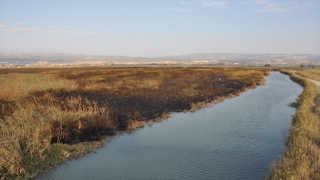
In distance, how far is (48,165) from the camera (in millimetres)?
9438

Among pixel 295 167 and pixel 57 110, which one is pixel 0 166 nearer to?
pixel 57 110

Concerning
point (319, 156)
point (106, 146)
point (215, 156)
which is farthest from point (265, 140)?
point (106, 146)

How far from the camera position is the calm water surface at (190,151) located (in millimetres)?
9047

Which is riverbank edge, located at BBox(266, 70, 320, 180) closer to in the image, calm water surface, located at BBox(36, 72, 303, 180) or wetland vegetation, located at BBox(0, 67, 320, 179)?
wetland vegetation, located at BBox(0, 67, 320, 179)

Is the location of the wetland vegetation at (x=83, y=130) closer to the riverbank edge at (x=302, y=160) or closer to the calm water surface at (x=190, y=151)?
the riverbank edge at (x=302, y=160)

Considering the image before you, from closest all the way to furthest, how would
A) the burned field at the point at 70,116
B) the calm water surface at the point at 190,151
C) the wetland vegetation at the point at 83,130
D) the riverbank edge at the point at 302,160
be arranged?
the riverbank edge at the point at 302,160
the wetland vegetation at the point at 83,130
the calm water surface at the point at 190,151
the burned field at the point at 70,116

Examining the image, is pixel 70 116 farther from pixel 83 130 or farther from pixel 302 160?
pixel 302 160

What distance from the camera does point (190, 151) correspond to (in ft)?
36.5

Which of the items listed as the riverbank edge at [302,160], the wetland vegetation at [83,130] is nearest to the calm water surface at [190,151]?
the wetland vegetation at [83,130]

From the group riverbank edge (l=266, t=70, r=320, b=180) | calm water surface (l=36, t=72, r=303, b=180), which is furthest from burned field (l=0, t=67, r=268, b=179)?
riverbank edge (l=266, t=70, r=320, b=180)

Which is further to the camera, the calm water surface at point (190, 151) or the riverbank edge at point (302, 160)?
the calm water surface at point (190, 151)

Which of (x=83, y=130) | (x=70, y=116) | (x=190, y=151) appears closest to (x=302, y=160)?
(x=190, y=151)

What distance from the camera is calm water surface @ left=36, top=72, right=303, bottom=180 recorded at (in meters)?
9.05

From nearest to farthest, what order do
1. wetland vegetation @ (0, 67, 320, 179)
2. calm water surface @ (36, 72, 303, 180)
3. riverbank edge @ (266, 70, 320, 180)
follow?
riverbank edge @ (266, 70, 320, 180), wetland vegetation @ (0, 67, 320, 179), calm water surface @ (36, 72, 303, 180)
